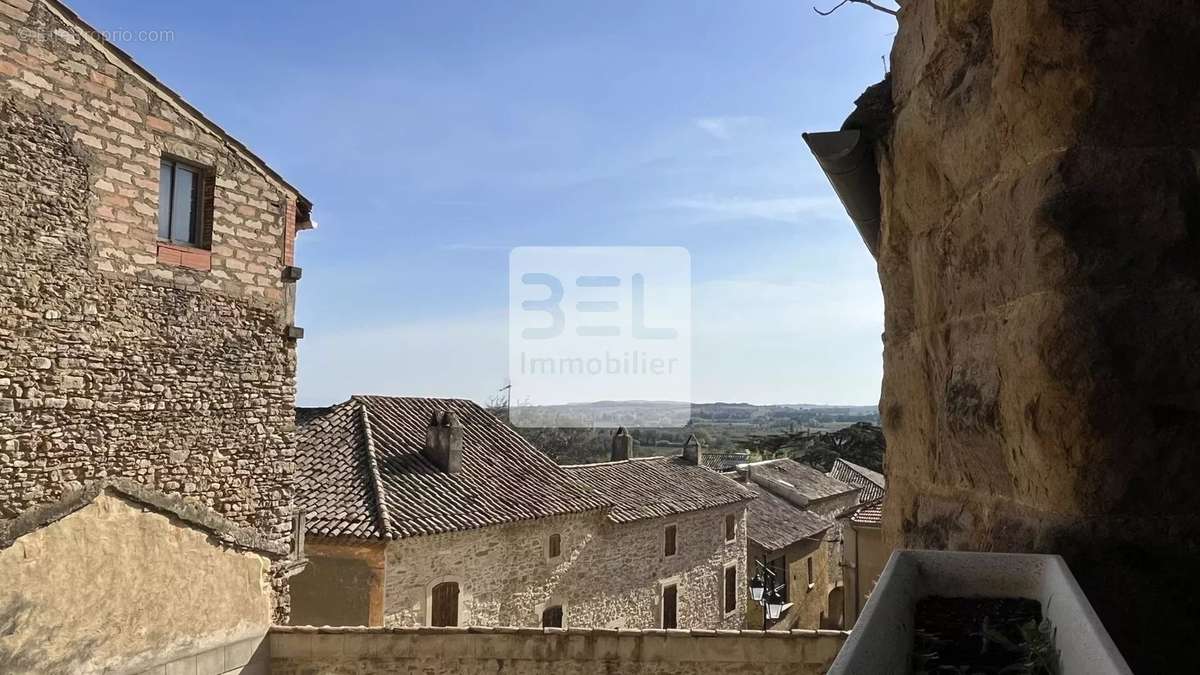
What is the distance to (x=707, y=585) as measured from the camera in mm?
20656

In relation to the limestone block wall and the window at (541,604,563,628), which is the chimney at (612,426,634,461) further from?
the window at (541,604,563,628)

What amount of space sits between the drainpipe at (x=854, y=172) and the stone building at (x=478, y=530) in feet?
35.5

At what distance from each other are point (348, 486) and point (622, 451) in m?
12.9

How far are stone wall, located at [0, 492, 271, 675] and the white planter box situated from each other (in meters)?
7.04

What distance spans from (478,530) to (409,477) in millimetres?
1900

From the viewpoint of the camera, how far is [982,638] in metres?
1.50

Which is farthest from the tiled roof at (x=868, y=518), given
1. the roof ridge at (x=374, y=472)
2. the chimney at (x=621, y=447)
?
the chimney at (x=621, y=447)

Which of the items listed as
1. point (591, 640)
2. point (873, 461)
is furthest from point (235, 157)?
point (873, 461)

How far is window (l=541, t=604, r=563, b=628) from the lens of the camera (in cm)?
1547

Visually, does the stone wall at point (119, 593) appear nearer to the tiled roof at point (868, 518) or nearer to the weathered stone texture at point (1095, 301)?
the weathered stone texture at point (1095, 301)

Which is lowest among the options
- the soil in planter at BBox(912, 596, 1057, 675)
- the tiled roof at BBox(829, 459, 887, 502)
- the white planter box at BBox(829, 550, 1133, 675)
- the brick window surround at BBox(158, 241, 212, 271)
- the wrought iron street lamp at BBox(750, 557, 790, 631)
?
the wrought iron street lamp at BBox(750, 557, 790, 631)

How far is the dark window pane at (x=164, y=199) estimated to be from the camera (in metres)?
7.55

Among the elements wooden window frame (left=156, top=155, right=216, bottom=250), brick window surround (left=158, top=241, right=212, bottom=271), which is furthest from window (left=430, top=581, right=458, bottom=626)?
wooden window frame (left=156, top=155, right=216, bottom=250)

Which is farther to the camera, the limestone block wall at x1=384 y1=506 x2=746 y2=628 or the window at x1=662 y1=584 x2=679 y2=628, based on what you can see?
the window at x1=662 y1=584 x2=679 y2=628
